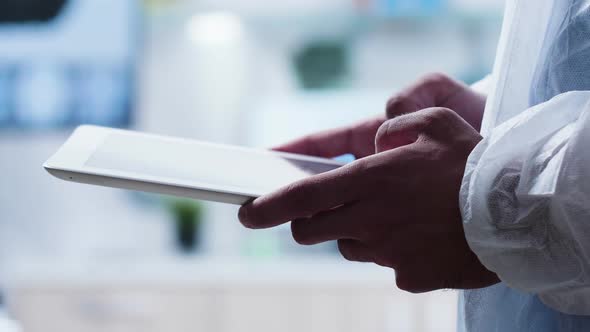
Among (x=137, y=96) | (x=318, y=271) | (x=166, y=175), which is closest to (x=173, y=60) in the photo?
(x=137, y=96)

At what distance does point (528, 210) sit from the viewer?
54cm

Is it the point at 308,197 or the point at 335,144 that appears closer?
the point at 308,197

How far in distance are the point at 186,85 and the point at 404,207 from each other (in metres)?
1.80

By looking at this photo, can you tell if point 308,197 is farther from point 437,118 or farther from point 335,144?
point 335,144

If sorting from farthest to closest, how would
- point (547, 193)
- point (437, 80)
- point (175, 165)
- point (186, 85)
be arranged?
point (186, 85)
point (437, 80)
point (175, 165)
point (547, 193)

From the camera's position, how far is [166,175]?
26.3 inches

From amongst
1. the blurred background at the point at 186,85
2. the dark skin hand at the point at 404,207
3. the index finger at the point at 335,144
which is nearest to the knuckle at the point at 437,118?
the dark skin hand at the point at 404,207

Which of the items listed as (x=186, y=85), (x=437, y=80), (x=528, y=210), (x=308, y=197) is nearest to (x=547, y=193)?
(x=528, y=210)

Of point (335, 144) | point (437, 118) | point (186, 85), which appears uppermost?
point (437, 118)

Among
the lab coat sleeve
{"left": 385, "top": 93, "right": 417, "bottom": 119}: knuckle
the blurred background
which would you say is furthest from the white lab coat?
the blurred background

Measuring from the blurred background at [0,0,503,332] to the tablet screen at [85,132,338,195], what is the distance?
4.64 ft

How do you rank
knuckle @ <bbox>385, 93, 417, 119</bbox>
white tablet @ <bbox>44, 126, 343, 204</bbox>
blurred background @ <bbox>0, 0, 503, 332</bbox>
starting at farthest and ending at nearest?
blurred background @ <bbox>0, 0, 503, 332</bbox>, knuckle @ <bbox>385, 93, 417, 119</bbox>, white tablet @ <bbox>44, 126, 343, 204</bbox>

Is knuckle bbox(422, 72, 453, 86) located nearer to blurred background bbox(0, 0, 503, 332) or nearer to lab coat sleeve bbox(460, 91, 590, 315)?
lab coat sleeve bbox(460, 91, 590, 315)

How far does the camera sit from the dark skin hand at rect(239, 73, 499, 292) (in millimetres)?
559
